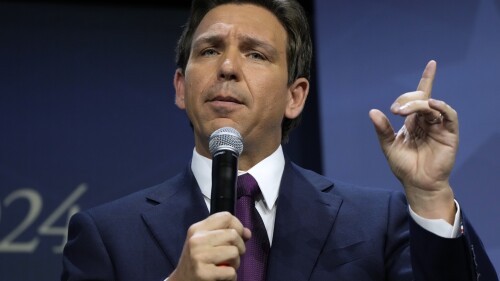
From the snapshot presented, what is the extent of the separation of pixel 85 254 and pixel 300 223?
0.51 meters

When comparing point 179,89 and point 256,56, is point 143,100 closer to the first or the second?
point 179,89

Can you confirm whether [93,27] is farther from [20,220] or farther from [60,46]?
[20,220]

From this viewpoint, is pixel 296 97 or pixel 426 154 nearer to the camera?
pixel 426 154

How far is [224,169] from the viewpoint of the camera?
5.35 ft

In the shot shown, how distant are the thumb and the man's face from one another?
14.4 inches

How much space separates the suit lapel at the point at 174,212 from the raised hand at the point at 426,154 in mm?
501

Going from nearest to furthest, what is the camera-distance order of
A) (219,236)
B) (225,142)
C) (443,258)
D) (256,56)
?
(219,236), (225,142), (443,258), (256,56)

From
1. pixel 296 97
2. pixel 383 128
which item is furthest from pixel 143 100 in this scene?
pixel 383 128

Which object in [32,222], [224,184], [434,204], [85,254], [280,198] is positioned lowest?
[32,222]

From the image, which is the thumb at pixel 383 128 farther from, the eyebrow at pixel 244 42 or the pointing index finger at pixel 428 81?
the eyebrow at pixel 244 42

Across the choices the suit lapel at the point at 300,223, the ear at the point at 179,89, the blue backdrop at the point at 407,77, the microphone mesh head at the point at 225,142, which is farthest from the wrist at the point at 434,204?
the blue backdrop at the point at 407,77

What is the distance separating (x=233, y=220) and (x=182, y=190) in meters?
0.68

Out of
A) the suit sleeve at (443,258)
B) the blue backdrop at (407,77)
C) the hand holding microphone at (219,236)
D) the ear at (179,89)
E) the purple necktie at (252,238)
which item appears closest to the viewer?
the hand holding microphone at (219,236)

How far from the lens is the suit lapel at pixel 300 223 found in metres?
2.01
